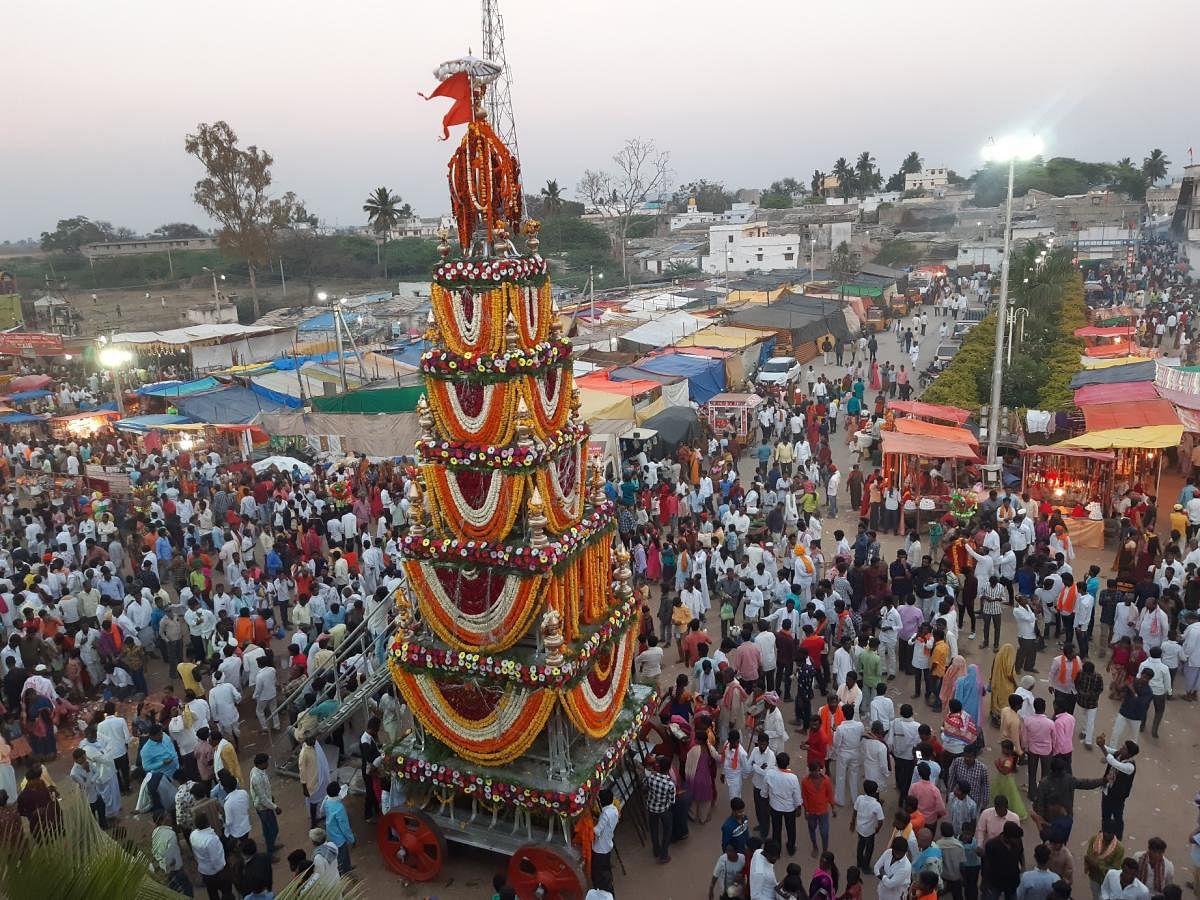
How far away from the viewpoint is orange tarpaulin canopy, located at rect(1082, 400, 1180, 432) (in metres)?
16.3

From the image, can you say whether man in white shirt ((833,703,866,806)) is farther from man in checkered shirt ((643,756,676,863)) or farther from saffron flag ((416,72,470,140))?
saffron flag ((416,72,470,140))

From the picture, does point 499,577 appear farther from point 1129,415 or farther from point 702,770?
point 1129,415

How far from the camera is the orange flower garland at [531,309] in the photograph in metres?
7.22

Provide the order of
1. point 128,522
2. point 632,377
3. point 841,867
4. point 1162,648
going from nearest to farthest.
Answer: point 841,867, point 1162,648, point 128,522, point 632,377

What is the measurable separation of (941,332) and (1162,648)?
32079 millimetres

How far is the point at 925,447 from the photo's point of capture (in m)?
16.4

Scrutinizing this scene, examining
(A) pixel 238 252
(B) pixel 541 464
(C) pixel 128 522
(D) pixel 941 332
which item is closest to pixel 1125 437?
(B) pixel 541 464

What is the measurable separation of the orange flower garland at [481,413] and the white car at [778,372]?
1958 centimetres

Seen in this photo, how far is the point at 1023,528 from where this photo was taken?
1302cm

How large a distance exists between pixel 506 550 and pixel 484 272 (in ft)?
7.46

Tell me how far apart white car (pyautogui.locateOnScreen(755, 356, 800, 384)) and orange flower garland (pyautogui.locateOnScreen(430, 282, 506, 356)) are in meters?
19.7

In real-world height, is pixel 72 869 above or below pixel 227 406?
above

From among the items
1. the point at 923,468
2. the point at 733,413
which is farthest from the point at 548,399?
the point at 733,413

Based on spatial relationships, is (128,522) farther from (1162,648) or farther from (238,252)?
(238,252)
